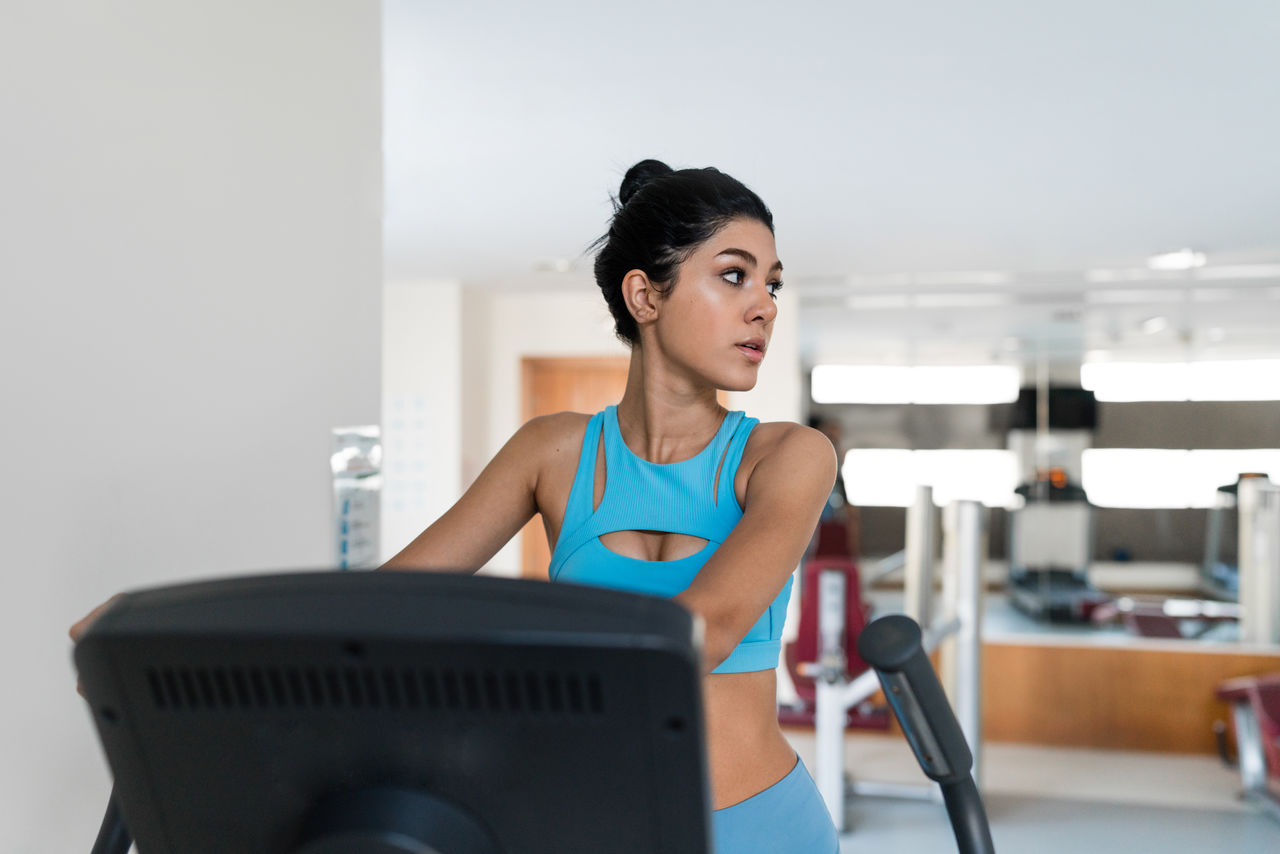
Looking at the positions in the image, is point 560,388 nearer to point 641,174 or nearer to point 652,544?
point 641,174

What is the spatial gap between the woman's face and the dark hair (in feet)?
0.04

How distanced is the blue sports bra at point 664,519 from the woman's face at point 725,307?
0.06m

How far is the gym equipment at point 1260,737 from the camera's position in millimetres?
3994

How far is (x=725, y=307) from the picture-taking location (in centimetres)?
96

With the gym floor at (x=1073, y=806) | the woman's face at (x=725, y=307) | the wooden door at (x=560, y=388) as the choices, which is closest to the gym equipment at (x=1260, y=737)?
the gym floor at (x=1073, y=806)

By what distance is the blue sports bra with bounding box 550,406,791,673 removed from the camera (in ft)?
2.93

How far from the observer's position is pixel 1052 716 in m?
5.12

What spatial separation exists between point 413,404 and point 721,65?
380 centimetres

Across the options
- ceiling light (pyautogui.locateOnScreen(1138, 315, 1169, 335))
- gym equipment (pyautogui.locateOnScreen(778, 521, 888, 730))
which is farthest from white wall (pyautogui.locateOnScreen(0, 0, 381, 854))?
ceiling light (pyautogui.locateOnScreen(1138, 315, 1169, 335))

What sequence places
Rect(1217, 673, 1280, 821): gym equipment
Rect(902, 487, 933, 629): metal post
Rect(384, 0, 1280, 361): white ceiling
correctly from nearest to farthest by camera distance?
Rect(384, 0, 1280, 361): white ceiling
Rect(1217, 673, 1280, 821): gym equipment
Rect(902, 487, 933, 629): metal post

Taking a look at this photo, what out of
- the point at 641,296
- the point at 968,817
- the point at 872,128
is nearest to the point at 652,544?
the point at 641,296

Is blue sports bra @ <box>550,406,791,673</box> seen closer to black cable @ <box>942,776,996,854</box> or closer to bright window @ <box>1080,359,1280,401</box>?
black cable @ <box>942,776,996,854</box>

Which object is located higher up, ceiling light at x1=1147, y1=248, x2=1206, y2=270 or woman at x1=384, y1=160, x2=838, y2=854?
ceiling light at x1=1147, y1=248, x2=1206, y2=270

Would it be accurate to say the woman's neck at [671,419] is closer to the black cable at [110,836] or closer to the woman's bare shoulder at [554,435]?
the woman's bare shoulder at [554,435]
